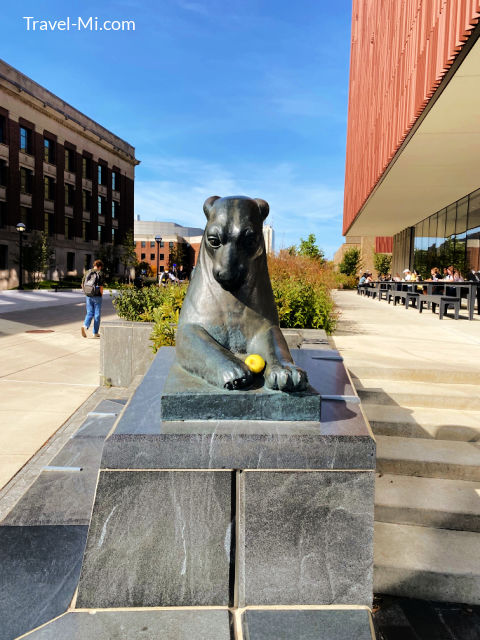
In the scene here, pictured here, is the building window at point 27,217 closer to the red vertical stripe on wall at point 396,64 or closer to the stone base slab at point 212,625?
the red vertical stripe on wall at point 396,64

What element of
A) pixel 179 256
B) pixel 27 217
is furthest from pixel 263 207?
pixel 179 256

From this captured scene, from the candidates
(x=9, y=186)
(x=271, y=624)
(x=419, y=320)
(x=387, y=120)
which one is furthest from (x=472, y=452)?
(x=9, y=186)

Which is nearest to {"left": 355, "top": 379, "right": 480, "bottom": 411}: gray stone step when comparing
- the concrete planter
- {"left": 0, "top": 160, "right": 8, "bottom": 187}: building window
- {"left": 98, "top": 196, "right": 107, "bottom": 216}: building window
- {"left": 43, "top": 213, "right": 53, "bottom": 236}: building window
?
the concrete planter

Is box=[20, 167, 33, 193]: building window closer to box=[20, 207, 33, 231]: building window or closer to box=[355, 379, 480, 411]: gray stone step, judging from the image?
box=[20, 207, 33, 231]: building window

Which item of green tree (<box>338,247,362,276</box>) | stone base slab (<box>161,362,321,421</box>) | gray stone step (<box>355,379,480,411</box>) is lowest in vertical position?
gray stone step (<box>355,379,480,411</box>)

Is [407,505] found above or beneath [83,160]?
beneath

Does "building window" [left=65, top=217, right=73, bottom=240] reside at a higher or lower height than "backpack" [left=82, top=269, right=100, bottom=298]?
higher

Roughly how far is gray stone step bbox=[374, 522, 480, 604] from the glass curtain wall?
18.1m

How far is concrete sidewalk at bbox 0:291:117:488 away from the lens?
15.2 feet

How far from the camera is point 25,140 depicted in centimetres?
3816

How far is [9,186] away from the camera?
3572 centimetres

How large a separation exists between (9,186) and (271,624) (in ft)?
132

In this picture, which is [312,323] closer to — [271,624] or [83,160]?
[271,624]

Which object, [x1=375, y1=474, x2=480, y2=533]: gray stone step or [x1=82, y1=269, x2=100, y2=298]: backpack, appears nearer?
[x1=375, y1=474, x2=480, y2=533]: gray stone step
